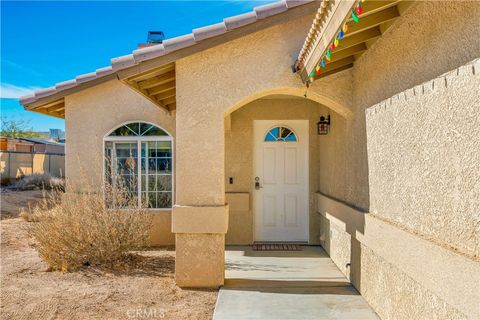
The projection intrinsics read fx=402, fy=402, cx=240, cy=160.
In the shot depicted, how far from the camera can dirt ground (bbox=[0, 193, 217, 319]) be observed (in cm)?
534

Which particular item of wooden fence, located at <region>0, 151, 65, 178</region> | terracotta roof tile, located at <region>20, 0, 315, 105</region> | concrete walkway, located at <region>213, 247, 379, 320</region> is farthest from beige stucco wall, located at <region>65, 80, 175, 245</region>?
wooden fence, located at <region>0, 151, 65, 178</region>

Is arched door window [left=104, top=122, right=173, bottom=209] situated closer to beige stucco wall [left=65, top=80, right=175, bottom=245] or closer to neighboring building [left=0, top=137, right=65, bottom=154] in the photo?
beige stucco wall [left=65, top=80, right=175, bottom=245]

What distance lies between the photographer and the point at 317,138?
970 cm

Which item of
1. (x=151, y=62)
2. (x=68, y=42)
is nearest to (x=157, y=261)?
(x=151, y=62)

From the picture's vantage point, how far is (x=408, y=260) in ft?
13.2

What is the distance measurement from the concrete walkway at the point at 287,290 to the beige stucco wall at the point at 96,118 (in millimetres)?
3067

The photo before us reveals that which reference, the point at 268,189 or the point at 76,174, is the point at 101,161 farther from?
the point at 268,189

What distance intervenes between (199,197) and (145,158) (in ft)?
13.0

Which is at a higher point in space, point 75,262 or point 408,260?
point 408,260

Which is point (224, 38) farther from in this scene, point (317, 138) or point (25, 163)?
point (25, 163)

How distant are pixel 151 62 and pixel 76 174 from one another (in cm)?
501

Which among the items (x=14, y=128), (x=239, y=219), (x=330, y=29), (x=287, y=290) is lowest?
(x=287, y=290)

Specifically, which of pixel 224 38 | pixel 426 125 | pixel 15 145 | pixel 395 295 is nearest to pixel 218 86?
pixel 224 38

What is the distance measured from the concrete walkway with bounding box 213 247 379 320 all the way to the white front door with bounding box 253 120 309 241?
1418mm
